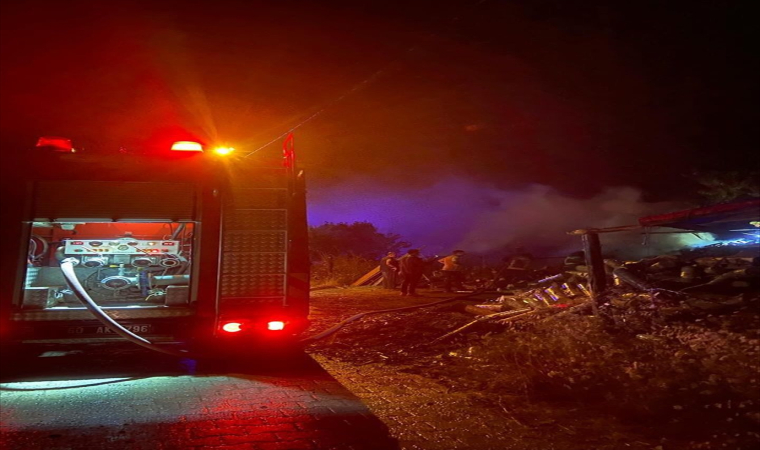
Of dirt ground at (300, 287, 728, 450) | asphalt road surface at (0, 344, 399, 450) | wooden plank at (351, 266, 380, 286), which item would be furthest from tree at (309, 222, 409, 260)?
asphalt road surface at (0, 344, 399, 450)

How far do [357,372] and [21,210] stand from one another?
3.84m

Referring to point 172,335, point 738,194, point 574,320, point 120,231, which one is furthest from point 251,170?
point 738,194

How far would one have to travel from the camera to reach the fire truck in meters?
5.07

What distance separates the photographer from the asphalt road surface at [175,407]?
3.61m

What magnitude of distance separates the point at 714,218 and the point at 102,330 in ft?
24.6

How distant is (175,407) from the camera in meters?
4.39

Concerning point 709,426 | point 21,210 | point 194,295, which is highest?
point 21,210

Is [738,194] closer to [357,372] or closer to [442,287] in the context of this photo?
[442,287]

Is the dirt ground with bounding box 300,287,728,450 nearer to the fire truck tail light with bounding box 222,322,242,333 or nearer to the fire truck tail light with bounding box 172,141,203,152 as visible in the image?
the fire truck tail light with bounding box 222,322,242,333

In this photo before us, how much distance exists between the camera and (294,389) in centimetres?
504

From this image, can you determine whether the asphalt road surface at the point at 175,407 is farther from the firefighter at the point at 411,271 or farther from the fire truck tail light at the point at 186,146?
the firefighter at the point at 411,271

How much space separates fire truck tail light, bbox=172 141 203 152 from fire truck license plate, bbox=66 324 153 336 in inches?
73.0

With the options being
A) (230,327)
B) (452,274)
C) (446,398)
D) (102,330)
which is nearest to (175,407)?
(230,327)

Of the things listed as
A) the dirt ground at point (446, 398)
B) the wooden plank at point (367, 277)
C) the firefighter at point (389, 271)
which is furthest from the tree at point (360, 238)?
the dirt ground at point (446, 398)
